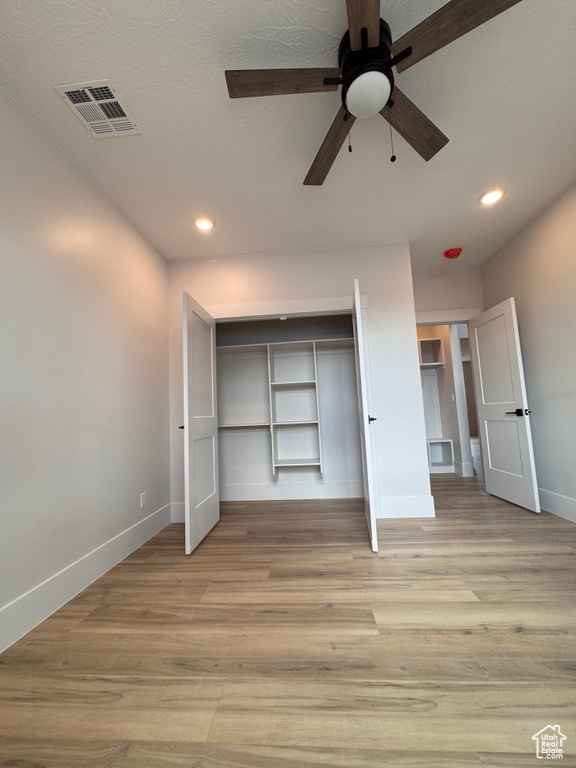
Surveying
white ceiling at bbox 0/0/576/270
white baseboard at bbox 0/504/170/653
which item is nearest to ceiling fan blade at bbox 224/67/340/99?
white ceiling at bbox 0/0/576/270

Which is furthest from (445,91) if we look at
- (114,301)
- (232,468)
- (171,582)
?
(232,468)

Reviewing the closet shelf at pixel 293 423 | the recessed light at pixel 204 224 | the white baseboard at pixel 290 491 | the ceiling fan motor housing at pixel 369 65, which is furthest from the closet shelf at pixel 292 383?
the ceiling fan motor housing at pixel 369 65

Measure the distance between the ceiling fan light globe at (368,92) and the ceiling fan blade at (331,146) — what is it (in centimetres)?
12

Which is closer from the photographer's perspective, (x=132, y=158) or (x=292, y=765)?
(x=292, y=765)

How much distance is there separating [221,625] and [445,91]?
295 centimetres

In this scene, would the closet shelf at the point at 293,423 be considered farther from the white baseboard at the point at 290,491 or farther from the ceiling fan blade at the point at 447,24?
the ceiling fan blade at the point at 447,24

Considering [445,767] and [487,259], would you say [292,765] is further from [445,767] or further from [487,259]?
A: [487,259]

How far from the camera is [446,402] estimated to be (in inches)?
199

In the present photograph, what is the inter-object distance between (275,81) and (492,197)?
212 cm

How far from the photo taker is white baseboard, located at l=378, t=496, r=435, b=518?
9.95 feet

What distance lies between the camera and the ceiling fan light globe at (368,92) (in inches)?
51.8

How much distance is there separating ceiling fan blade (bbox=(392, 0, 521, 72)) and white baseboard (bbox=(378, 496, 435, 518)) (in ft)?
9.92

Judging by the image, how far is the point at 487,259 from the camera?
378cm

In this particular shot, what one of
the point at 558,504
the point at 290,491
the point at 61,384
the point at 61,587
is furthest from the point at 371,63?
the point at 290,491
